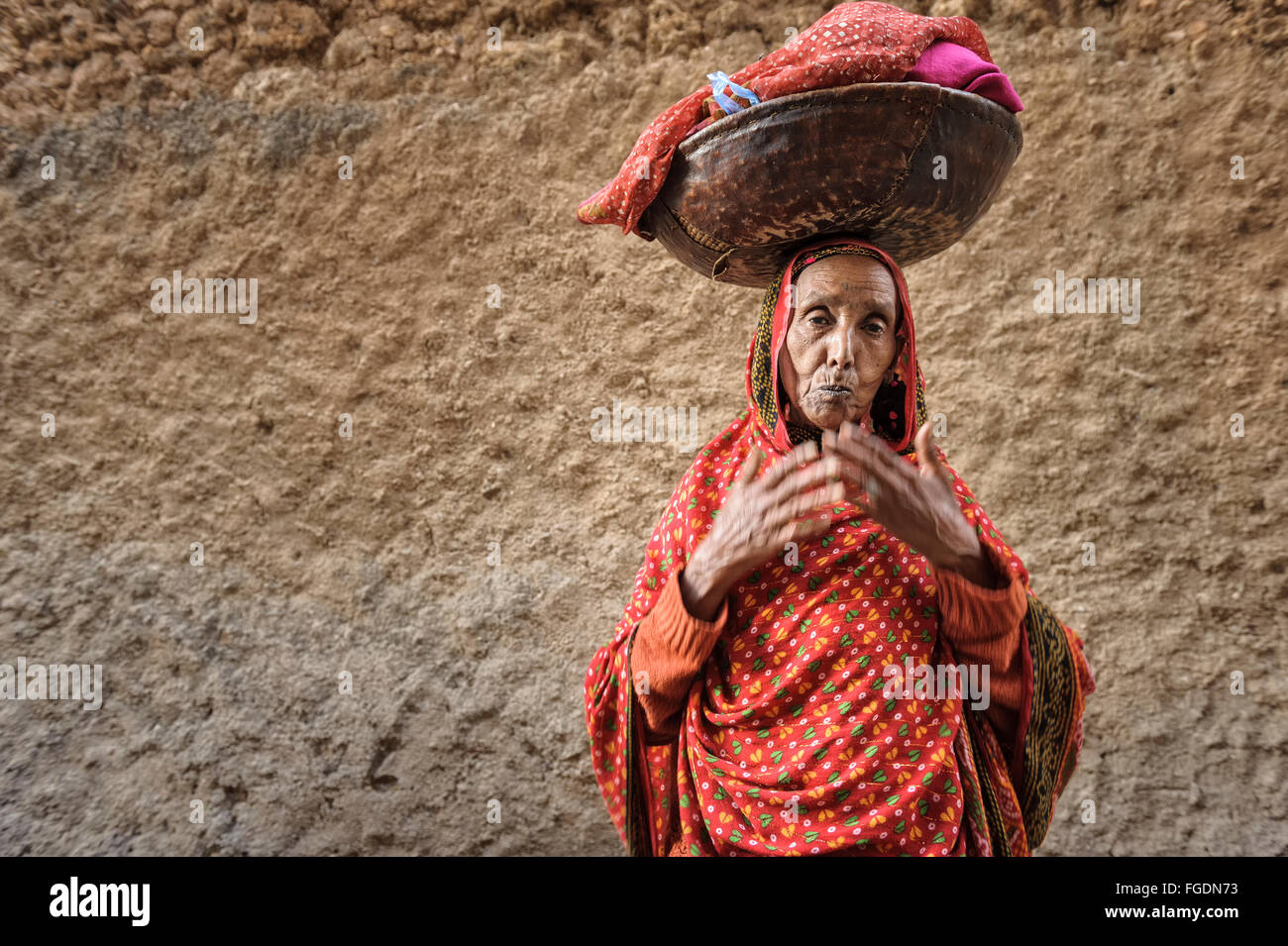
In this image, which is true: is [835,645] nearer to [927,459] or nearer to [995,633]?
[995,633]

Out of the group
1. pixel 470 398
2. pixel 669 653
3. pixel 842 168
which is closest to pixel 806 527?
pixel 669 653

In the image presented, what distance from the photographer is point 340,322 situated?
163 inches

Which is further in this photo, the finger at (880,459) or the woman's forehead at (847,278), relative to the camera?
the woman's forehead at (847,278)

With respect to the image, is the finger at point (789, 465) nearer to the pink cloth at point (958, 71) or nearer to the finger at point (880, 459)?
the finger at point (880, 459)

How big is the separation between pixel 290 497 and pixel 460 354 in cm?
99

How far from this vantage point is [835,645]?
1809 mm

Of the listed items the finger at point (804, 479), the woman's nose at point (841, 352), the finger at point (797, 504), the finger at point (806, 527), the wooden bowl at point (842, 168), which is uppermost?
the wooden bowl at point (842, 168)

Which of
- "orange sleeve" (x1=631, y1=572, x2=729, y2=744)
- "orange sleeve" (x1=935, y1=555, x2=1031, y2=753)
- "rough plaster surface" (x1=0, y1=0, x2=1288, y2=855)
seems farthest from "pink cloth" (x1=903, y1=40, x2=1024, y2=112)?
"rough plaster surface" (x1=0, y1=0, x2=1288, y2=855)

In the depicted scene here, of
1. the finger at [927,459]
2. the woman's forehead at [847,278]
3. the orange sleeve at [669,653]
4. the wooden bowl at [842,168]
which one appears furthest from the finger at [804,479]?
the wooden bowl at [842,168]

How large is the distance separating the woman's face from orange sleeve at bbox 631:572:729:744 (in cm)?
45

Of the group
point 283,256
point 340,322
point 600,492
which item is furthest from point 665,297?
point 283,256

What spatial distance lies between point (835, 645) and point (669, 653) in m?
0.33

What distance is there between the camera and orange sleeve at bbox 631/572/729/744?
1.79 m

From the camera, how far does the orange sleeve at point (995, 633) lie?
1735 mm
